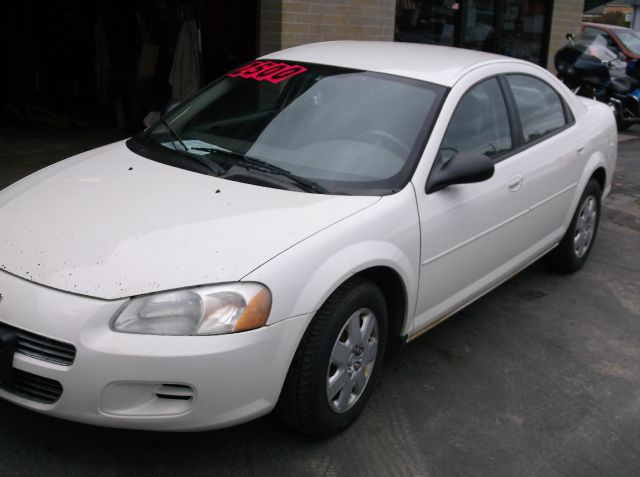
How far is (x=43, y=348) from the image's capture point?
2727 mm

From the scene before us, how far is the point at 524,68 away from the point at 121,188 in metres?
2.70

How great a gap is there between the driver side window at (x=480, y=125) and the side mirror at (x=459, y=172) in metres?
0.12

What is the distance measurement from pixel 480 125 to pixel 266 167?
129cm

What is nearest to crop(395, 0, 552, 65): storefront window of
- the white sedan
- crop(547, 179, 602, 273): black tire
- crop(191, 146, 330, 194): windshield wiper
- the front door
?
crop(547, 179, 602, 273): black tire

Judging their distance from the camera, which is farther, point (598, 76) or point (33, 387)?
point (598, 76)

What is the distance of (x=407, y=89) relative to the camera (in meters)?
3.97

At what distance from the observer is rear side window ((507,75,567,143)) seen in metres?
4.61

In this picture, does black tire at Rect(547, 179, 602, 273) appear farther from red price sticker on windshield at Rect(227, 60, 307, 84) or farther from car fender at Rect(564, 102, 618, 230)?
red price sticker on windshield at Rect(227, 60, 307, 84)

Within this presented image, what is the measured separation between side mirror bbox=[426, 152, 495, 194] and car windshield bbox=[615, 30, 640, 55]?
38.4 feet

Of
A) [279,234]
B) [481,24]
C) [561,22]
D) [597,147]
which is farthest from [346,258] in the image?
[561,22]

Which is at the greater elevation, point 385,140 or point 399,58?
point 399,58

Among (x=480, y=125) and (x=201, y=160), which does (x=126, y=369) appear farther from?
(x=480, y=125)

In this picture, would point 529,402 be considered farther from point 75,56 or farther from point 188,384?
point 75,56

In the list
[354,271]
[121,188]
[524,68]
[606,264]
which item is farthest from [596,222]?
[121,188]
